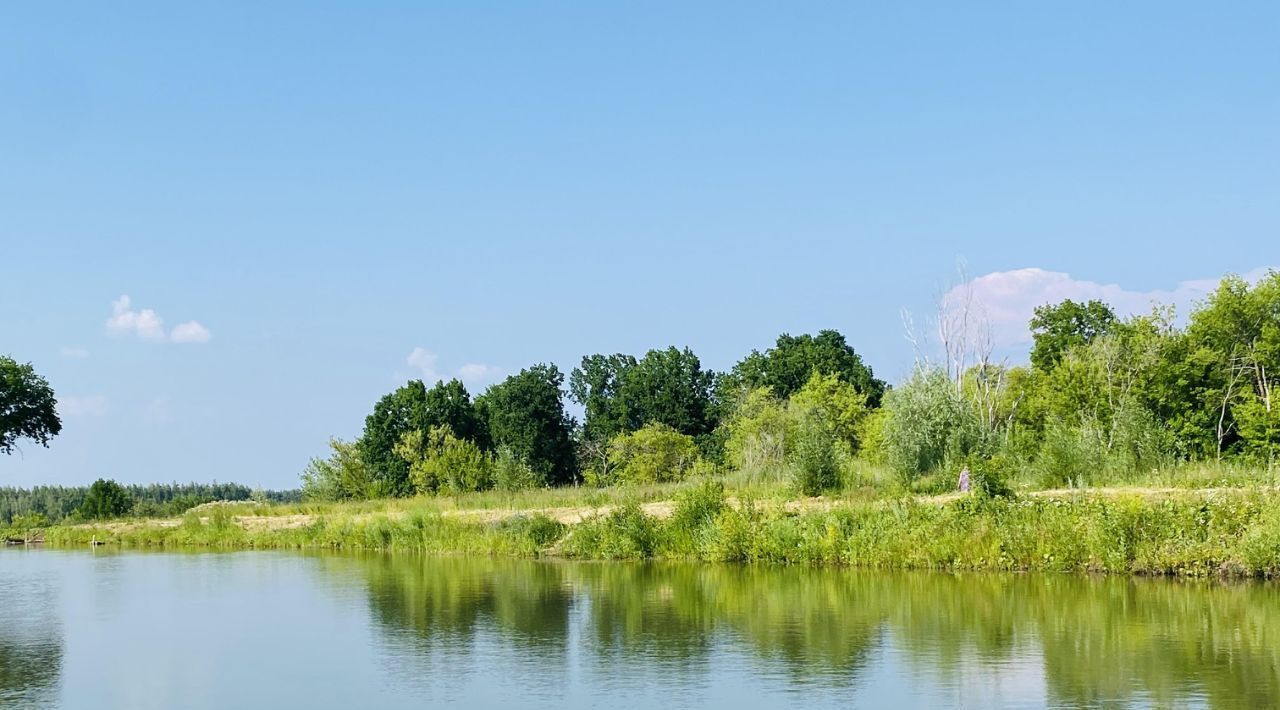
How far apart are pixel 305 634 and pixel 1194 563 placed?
17518 mm

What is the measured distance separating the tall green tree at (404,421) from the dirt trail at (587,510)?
29.3 meters

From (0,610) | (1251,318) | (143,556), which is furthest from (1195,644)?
(1251,318)

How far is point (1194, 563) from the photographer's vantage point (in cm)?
2508

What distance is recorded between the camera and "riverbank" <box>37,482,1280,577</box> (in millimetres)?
25094

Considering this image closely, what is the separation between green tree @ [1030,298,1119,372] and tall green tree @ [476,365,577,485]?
34.9 meters

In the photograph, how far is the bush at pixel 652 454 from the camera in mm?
85062

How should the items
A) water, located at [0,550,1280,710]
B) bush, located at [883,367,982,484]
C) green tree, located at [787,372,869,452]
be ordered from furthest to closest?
1. green tree, located at [787,372,869,452]
2. bush, located at [883,367,982,484]
3. water, located at [0,550,1280,710]

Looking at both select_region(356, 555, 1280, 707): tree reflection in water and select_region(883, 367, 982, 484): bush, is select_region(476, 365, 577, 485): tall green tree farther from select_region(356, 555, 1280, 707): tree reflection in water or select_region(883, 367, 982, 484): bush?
select_region(356, 555, 1280, 707): tree reflection in water

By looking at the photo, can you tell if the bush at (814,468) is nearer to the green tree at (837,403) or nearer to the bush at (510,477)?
the bush at (510,477)

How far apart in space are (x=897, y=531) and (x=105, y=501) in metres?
49.9

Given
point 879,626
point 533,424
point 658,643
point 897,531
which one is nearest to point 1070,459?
point 897,531

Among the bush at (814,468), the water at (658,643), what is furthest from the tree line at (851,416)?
the water at (658,643)

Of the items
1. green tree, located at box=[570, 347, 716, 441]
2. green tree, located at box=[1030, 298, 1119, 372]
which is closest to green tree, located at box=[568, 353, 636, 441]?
green tree, located at box=[570, 347, 716, 441]

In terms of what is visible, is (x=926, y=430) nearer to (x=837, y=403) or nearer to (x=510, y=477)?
(x=510, y=477)
